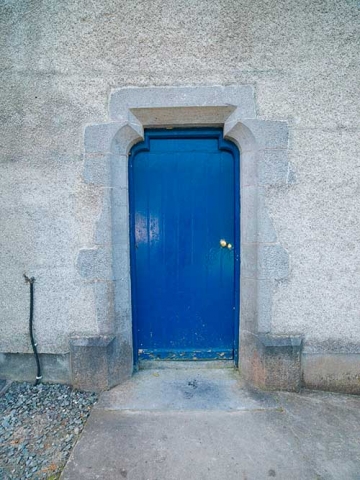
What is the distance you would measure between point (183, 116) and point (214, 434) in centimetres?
255

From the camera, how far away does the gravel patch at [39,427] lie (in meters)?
1.69

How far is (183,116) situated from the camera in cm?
243

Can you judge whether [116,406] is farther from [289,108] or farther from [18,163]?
[289,108]

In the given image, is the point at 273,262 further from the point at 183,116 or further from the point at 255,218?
the point at 183,116

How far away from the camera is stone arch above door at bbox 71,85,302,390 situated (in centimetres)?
229

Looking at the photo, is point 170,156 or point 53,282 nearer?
point 53,282

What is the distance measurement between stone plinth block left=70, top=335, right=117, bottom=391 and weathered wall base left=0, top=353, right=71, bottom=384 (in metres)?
0.14

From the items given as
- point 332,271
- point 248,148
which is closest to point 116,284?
point 248,148

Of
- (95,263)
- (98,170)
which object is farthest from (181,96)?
(95,263)

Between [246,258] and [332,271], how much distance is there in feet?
2.43

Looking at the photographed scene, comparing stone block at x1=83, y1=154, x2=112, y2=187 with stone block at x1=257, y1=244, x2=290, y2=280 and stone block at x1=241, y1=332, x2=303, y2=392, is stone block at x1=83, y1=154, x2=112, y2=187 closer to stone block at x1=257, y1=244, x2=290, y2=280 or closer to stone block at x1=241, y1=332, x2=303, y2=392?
stone block at x1=257, y1=244, x2=290, y2=280

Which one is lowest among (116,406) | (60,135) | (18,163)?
(116,406)

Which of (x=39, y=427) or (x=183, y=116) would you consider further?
(x=183, y=116)

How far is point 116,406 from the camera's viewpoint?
7.04 feet
